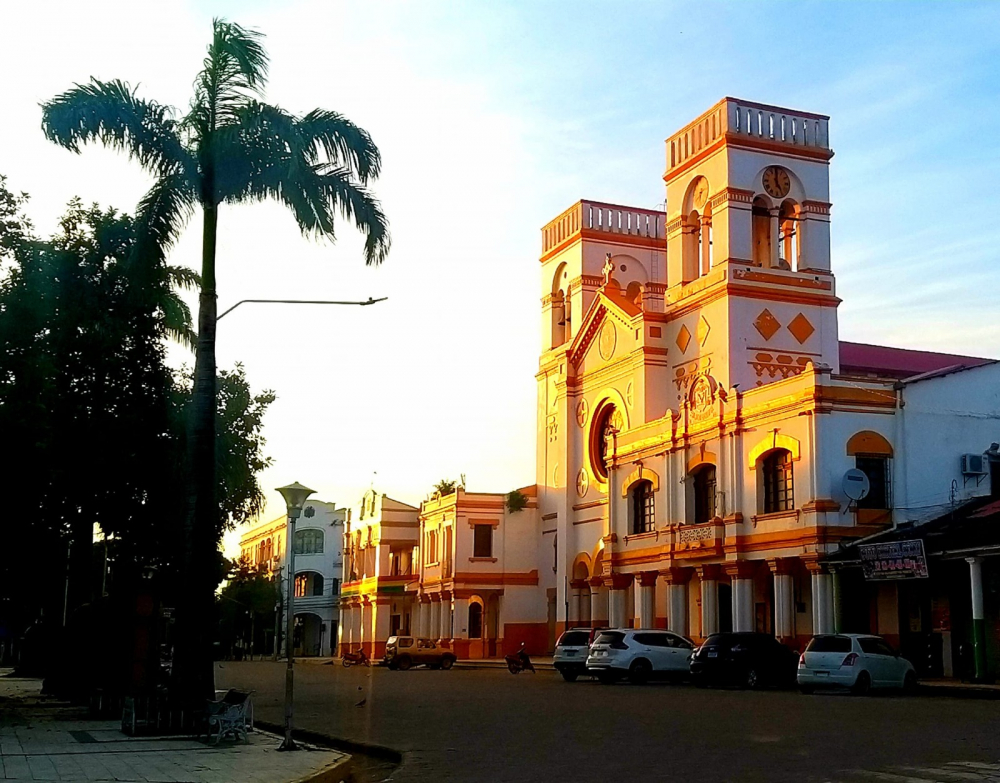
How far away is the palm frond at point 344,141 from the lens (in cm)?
2055

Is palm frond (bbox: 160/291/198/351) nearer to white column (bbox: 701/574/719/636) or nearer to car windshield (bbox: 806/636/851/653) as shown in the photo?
car windshield (bbox: 806/636/851/653)

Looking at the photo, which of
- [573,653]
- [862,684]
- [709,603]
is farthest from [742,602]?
[862,684]

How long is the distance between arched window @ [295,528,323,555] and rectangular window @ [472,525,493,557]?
39240mm

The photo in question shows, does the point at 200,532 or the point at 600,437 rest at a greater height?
the point at 600,437

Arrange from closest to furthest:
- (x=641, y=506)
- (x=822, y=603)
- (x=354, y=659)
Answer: (x=822, y=603)
(x=641, y=506)
(x=354, y=659)

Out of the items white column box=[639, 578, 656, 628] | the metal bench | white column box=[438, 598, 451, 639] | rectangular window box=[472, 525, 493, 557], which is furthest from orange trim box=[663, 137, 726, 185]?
the metal bench

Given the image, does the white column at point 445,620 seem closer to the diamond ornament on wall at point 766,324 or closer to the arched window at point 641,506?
the arched window at point 641,506

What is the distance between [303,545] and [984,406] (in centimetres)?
7157

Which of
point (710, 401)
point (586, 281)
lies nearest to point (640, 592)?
point (710, 401)

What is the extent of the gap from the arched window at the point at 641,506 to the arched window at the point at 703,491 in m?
2.68

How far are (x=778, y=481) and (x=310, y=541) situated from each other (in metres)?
67.8

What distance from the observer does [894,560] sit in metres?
31.7

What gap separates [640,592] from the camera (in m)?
45.2

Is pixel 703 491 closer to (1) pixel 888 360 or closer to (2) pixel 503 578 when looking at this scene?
(1) pixel 888 360
